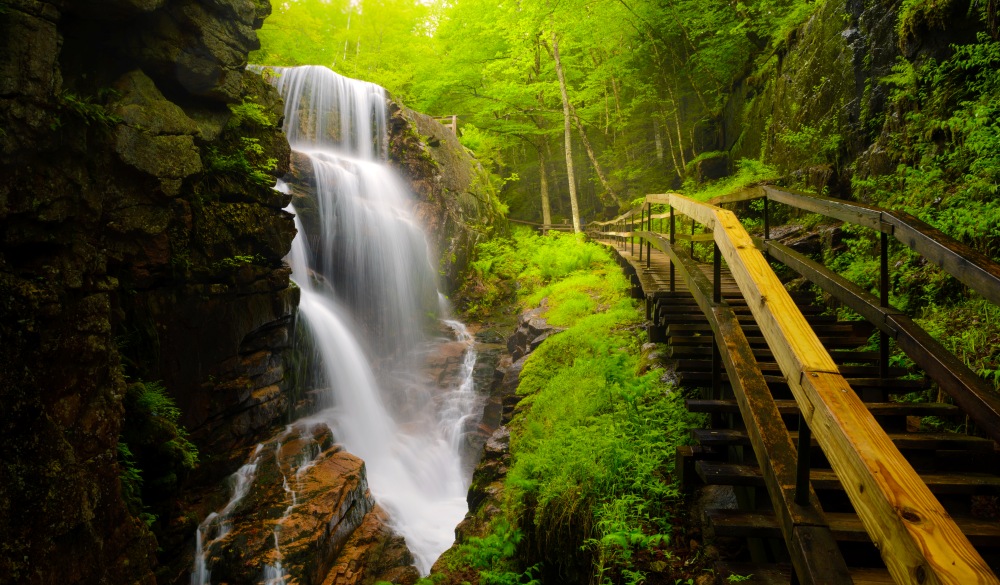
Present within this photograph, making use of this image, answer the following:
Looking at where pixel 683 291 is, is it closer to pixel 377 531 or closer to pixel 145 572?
pixel 377 531

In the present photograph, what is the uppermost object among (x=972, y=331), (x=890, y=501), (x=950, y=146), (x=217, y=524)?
(x=950, y=146)

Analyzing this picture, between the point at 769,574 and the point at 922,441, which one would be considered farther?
the point at 922,441

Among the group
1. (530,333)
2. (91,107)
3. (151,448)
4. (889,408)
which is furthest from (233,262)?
(889,408)

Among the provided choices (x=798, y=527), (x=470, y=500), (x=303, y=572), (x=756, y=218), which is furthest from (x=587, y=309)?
(x=798, y=527)

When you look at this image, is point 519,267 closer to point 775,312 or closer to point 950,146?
point 950,146

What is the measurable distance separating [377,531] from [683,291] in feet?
19.0

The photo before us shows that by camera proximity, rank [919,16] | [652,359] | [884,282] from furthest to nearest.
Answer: [919,16] < [652,359] < [884,282]

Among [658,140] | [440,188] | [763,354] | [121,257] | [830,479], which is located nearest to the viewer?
[830,479]

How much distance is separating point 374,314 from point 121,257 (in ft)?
24.4

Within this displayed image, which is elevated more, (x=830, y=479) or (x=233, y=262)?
(x=233, y=262)

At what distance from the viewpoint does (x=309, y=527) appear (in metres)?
7.10

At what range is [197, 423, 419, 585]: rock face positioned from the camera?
6633 mm

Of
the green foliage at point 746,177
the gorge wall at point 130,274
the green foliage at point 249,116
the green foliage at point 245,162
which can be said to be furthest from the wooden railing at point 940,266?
the green foliage at point 249,116

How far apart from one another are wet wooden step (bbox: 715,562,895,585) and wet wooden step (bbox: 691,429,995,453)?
824 mm
